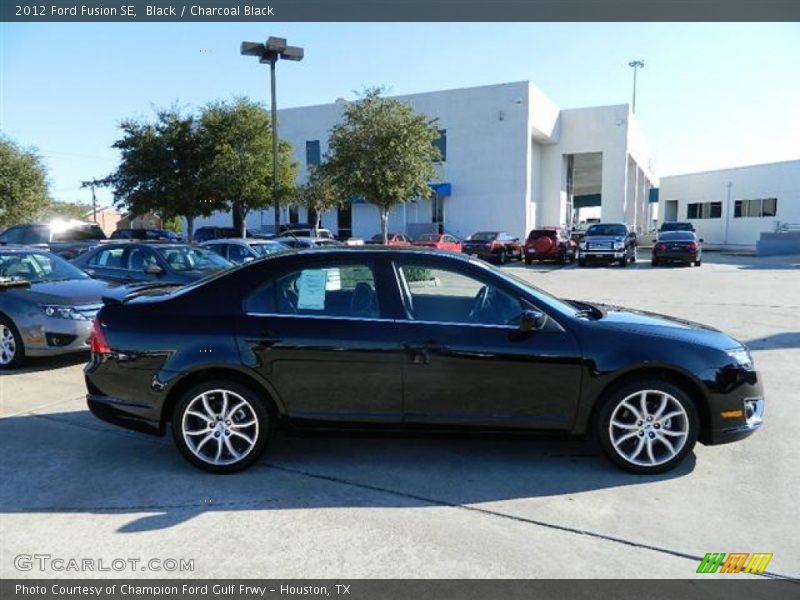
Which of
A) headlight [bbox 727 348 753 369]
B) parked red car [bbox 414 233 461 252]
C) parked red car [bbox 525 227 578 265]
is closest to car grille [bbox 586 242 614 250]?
parked red car [bbox 525 227 578 265]

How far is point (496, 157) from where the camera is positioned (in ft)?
114

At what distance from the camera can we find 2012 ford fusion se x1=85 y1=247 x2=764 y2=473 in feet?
13.1

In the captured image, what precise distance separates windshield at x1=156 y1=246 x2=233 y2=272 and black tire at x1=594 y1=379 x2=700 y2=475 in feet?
24.3

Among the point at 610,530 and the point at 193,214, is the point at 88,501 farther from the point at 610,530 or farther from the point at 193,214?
the point at 193,214

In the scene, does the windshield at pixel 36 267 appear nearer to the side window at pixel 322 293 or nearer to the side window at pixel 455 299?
the side window at pixel 322 293

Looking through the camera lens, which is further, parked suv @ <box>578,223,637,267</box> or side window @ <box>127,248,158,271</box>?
parked suv @ <box>578,223,637,267</box>

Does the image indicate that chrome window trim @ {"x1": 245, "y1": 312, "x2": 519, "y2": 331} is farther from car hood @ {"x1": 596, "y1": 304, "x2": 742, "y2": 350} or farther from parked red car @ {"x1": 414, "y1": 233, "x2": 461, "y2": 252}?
parked red car @ {"x1": 414, "y1": 233, "x2": 461, "y2": 252}

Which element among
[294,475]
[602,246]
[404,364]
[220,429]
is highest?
[602,246]

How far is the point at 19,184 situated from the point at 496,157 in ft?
82.3

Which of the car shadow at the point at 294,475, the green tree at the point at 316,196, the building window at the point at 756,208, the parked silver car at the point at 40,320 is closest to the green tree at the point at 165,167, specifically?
the green tree at the point at 316,196

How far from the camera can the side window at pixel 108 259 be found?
982cm

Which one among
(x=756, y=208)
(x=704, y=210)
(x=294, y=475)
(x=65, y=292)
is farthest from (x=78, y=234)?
(x=704, y=210)

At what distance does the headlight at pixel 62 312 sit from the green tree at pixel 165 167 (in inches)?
706

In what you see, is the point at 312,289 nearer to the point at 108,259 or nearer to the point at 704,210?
the point at 108,259
